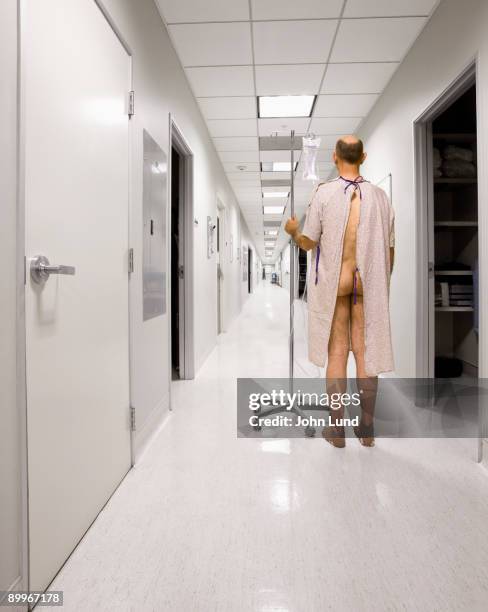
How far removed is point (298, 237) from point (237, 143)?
11.4 ft

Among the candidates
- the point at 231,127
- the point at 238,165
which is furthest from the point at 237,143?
the point at 238,165

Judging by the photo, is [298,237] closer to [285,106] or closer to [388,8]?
[388,8]

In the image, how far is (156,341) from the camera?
2.41 meters

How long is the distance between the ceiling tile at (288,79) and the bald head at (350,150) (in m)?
1.53

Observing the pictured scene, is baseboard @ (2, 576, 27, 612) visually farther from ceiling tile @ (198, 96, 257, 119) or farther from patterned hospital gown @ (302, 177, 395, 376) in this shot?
ceiling tile @ (198, 96, 257, 119)

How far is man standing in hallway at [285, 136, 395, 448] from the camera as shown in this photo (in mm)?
2008

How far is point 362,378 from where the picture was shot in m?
2.09

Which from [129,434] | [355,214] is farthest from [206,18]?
[129,434]

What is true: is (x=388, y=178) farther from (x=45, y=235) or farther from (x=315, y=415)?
(x=45, y=235)

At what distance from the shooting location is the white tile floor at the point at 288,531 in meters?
1.13

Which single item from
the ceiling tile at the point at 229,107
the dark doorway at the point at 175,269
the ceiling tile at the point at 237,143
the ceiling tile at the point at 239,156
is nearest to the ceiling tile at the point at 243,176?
the ceiling tile at the point at 239,156

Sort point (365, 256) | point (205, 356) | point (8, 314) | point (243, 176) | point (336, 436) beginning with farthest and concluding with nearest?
point (243, 176) < point (205, 356) < point (336, 436) < point (365, 256) < point (8, 314)

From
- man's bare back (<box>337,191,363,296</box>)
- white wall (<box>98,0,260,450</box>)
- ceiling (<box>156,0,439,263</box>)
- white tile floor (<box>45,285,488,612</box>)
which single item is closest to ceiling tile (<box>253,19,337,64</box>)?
ceiling (<box>156,0,439,263</box>)

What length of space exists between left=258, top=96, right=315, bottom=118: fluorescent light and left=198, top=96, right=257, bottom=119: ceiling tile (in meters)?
0.10
